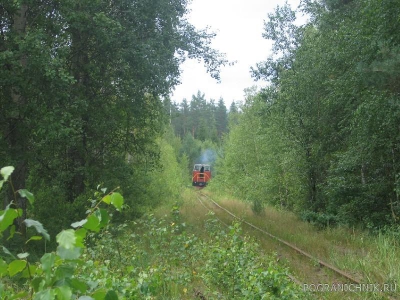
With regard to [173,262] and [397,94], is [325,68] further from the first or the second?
[173,262]

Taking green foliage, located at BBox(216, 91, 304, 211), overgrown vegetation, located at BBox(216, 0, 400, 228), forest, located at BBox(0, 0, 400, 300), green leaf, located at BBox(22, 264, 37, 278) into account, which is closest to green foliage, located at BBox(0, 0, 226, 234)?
forest, located at BBox(0, 0, 400, 300)

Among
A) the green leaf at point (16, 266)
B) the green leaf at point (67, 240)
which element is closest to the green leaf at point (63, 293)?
the green leaf at point (67, 240)

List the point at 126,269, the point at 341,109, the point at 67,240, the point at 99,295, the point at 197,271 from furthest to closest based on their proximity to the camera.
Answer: the point at 341,109, the point at 197,271, the point at 126,269, the point at 99,295, the point at 67,240

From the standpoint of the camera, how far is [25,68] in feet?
32.5

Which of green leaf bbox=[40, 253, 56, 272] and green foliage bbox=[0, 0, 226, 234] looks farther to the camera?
green foliage bbox=[0, 0, 226, 234]

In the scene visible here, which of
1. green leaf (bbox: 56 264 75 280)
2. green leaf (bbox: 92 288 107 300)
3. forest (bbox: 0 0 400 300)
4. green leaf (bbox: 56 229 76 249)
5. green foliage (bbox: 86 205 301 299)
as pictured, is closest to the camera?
green leaf (bbox: 56 229 76 249)

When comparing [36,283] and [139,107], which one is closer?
[36,283]

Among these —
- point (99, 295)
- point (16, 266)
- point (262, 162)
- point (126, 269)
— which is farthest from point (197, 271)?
point (262, 162)

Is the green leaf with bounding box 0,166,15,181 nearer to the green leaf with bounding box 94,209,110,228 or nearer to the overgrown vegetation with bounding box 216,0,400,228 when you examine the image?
the green leaf with bounding box 94,209,110,228

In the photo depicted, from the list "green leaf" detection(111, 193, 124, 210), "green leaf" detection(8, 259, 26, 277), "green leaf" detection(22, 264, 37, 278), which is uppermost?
"green leaf" detection(111, 193, 124, 210)

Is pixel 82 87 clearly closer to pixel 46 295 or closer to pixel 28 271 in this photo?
pixel 28 271

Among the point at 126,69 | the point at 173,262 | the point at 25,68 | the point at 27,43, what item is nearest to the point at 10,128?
the point at 25,68

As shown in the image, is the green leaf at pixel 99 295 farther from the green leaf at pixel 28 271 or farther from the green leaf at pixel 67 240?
the green leaf at pixel 67 240

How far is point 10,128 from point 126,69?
3954 millimetres
